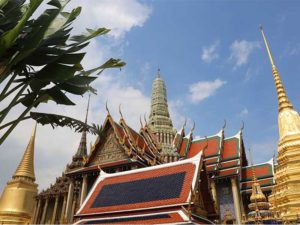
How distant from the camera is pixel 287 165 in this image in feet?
56.2

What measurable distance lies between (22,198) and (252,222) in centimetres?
2239

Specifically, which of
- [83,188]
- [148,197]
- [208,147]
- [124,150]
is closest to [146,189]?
[148,197]

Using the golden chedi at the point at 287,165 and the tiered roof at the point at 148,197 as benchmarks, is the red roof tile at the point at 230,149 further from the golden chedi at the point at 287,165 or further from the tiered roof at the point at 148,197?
the tiered roof at the point at 148,197

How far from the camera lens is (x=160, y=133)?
36906 mm

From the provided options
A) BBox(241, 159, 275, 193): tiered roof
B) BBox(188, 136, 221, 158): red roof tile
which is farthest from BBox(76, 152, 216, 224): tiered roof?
BBox(188, 136, 221, 158): red roof tile

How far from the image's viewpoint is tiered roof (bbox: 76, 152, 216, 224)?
10672 mm

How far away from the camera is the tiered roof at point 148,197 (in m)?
10.7

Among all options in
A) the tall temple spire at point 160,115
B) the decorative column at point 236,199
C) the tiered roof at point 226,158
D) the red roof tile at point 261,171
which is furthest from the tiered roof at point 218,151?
the tall temple spire at point 160,115

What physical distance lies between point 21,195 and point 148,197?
19728 millimetres

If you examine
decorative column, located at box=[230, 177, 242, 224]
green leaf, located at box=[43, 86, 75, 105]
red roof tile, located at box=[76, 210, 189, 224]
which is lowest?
red roof tile, located at box=[76, 210, 189, 224]

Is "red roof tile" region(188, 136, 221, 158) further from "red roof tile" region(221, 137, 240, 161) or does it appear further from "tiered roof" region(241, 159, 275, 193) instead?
"tiered roof" region(241, 159, 275, 193)

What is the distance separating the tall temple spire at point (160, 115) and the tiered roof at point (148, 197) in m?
20.3

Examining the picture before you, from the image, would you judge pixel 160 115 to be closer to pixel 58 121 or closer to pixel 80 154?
pixel 80 154

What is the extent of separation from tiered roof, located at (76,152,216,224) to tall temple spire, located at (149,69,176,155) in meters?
20.3
